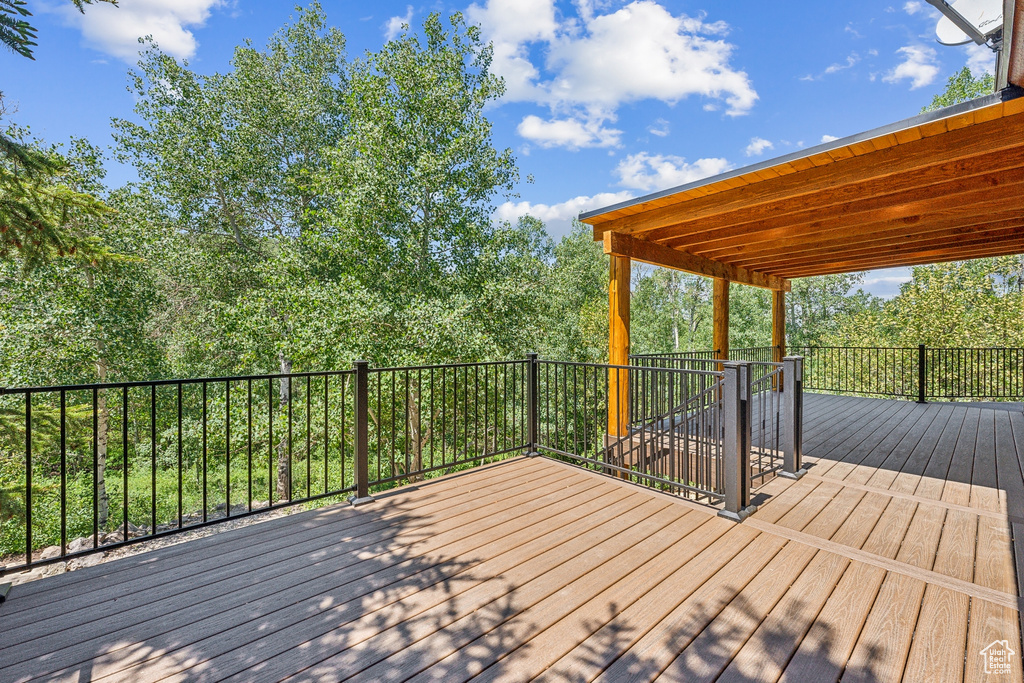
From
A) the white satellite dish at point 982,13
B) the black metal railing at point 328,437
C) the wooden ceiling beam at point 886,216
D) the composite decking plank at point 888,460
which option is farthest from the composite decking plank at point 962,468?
the white satellite dish at point 982,13

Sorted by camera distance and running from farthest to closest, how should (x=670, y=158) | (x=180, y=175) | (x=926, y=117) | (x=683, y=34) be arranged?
(x=670, y=158) → (x=180, y=175) → (x=683, y=34) → (x=926, y=117)

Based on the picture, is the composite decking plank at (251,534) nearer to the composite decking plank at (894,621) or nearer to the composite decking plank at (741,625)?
the composite decking plank at (741,625)

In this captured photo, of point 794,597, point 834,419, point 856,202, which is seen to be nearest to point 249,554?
point 794,597

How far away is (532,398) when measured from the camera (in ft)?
12.6

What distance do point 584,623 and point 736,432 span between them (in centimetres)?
Result: 155

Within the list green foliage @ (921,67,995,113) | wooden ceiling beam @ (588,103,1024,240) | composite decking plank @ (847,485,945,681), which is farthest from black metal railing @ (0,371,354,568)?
green foliage @ (921,67,995,113)

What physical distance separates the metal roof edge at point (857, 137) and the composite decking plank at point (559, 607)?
2.76m

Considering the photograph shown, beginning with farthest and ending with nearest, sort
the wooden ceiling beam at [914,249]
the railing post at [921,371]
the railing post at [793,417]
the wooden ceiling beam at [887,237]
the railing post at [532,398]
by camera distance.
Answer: the railing post at [921,371] → the wooden ceiling beam at [914,249] → the wooden ceiling beam at [887,237] → the railing post at [532,398] → the railing post at [793,417]

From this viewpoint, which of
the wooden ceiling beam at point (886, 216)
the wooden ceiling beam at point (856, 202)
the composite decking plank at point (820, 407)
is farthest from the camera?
the composite decking plank at point (820, 407)

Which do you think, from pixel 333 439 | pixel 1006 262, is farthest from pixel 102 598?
pixel 1006 262

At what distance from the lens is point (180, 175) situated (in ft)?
31.5

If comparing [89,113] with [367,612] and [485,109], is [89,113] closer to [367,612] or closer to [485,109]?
[485,109]

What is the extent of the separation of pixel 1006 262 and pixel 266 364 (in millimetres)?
20075

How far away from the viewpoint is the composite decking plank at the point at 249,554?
1711 millimetres
